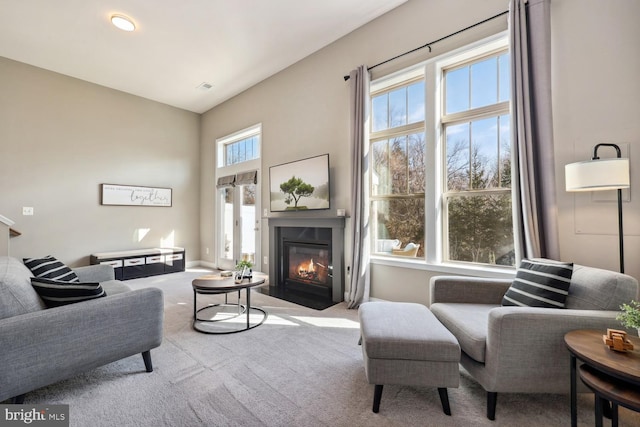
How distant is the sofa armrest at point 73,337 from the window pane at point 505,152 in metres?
3.12

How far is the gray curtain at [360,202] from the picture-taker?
331cm

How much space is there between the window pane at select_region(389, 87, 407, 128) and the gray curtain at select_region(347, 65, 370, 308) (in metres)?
0.33

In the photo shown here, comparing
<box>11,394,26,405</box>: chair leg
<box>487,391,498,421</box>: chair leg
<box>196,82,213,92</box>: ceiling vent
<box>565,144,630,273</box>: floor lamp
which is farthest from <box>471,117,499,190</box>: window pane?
<box>196,82,213,92</box>: ceiling vent

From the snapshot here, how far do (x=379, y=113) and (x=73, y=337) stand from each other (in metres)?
3.53

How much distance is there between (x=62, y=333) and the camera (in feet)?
5.18

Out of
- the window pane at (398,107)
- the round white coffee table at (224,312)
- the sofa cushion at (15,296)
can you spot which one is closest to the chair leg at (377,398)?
the round white coffee table at (224,312)

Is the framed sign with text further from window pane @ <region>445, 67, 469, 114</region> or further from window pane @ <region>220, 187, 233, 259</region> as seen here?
window pane @ <region>445, 67, 469, 114</region>

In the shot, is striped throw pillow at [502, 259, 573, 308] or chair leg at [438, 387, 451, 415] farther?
striped throw pillow at [502, 259, 573, 308]

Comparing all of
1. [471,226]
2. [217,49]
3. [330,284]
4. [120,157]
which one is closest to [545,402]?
[471,226]

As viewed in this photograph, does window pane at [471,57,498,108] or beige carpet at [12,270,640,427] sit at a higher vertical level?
window pane at [471,57,498,108]

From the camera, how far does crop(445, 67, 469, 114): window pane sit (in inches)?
113

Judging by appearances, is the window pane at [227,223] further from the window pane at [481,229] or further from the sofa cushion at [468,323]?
the sofa cushion at [468,323]

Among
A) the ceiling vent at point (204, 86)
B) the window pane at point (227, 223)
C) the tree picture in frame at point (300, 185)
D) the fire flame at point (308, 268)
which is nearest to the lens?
the tree picture in frame at point (300, 185)

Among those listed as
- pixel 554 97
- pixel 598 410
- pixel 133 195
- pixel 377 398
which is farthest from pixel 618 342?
pixel 133 195
